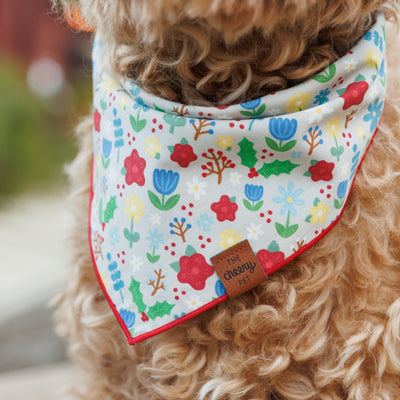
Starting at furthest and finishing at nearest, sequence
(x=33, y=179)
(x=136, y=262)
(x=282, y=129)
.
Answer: (x=33, y=179), (x=136, y=262), (x=282, y=129)

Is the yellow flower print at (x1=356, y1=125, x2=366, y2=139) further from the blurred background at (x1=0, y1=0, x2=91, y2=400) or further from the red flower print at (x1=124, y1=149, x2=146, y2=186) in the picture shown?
the blurred background at (x1=0, y1=0, x2=91, y2=400)

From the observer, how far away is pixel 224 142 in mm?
946

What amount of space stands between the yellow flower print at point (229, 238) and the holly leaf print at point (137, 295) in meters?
0.17

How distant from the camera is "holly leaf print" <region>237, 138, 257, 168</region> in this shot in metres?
0.95

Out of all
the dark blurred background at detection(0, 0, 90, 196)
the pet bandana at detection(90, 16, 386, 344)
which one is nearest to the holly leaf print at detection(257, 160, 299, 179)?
the pet bandana at detection(90, 16, 386, 344)

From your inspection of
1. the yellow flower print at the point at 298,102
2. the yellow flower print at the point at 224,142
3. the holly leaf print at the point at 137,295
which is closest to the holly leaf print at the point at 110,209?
the holly leaf print at the point at 137,295

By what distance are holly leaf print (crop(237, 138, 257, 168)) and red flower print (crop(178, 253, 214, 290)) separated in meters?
0.17

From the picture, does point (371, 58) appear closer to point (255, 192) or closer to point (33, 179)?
point (255, 192)

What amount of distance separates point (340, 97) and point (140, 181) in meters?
0.35

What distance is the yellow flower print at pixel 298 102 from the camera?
0.93 metres

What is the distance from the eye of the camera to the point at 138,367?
3.64 ft

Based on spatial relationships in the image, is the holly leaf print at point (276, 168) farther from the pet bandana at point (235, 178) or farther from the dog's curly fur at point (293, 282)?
the dog's curly fur at point (293, 282)

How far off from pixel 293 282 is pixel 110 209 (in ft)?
1.13

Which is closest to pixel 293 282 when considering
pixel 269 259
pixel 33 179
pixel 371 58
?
pixel 269 259
